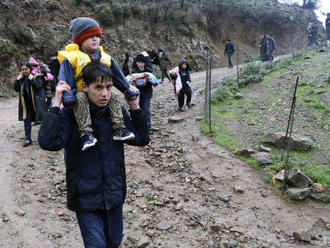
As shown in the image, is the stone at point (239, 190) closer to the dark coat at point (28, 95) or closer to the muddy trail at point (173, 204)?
the muddy trail at point (173, 204)

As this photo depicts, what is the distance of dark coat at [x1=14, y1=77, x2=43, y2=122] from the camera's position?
7.27 m

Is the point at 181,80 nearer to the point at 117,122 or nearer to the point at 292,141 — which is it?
the point at 292,141

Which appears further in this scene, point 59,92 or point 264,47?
point 264,47

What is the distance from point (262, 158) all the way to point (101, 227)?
472 centimetres

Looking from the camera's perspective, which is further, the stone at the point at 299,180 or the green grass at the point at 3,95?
the green grass at the point at 3,95

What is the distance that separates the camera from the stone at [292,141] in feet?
22.3

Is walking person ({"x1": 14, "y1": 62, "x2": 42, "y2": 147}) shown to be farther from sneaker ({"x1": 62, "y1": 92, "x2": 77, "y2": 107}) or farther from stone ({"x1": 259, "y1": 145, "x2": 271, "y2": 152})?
sneaker ({"x1": 62, "y1": 92, "x2": 77, "y2": 107})

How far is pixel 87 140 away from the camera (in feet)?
7.52

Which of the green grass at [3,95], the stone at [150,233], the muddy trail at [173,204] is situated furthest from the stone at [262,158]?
the green grass at [3,95]

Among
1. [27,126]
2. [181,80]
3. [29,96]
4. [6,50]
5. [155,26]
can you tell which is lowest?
[27,126]

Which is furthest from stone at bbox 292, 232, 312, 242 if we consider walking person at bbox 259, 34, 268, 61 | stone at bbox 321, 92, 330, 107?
walking person at bbox 259, 34, 268, 61

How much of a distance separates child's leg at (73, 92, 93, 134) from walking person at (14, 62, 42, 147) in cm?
541

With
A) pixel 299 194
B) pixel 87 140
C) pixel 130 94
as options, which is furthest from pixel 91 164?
pixel 299 194

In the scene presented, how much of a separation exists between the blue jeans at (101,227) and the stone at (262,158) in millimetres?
4419
